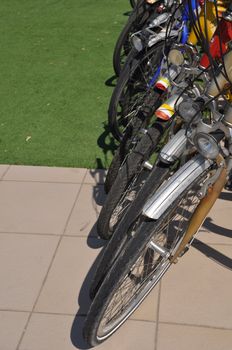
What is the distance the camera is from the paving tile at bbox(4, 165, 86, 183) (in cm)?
355

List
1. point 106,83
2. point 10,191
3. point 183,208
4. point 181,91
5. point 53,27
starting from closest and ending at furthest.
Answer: point 181,91, point 183,208, point 10,191, point 106,83, point 53,27

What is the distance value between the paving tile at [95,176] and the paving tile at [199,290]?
1026 millimetres

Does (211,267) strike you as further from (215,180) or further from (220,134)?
(220,134)

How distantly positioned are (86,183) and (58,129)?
97 cm

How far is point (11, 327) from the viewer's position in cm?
240

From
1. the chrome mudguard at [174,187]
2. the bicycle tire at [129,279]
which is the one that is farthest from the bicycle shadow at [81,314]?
the chrome mudguard at [174,187]

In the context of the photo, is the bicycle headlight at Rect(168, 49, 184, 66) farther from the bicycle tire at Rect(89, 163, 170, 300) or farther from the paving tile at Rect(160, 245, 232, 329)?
the paving tile at Rect(160, 245, 232, 329)

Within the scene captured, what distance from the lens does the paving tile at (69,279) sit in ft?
8.21

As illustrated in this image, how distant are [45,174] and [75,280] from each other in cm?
121

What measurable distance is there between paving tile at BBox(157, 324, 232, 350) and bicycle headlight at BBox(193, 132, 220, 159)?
1020 millimetres

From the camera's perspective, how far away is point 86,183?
3.47 meters

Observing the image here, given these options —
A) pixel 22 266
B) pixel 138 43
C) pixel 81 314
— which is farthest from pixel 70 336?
pixel 138 43

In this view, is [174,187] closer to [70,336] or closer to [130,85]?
[70,336]

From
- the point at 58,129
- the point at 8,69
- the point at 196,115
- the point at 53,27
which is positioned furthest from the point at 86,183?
the point at 53,27
